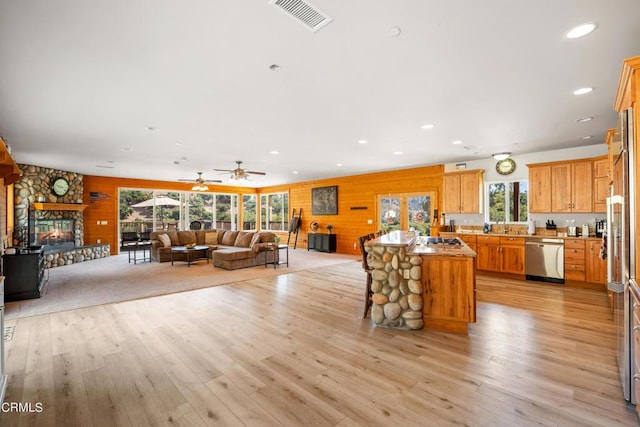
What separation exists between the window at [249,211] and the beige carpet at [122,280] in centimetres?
553

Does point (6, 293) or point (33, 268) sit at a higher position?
point (33, 268)

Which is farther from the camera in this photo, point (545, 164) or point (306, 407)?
point (545, 164)

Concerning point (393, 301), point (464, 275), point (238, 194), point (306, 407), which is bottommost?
point (306, 407)

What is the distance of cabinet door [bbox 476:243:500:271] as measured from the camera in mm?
6090

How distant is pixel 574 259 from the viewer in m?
5.30

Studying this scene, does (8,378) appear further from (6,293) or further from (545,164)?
(545,164)

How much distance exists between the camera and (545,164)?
590 centimetres

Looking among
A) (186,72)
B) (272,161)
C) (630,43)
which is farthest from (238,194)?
(630,43)

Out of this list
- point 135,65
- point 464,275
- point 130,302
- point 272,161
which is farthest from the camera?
point 272,161

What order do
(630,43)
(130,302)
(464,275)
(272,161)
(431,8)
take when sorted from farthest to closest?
(272,161)
(130,302)
(464,275)
(630,43)
(431,8)

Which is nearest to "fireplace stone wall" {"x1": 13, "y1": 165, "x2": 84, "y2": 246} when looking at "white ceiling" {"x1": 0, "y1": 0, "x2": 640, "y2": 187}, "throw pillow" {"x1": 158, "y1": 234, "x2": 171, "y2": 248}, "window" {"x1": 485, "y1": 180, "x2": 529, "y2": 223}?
"throw pillow" {"x1": 158, "y1": 234, "x2": 171, "y2": 248}

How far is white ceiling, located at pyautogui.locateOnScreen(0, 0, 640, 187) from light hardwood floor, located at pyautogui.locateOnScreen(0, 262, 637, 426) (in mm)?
2720

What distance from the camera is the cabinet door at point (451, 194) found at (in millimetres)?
7145

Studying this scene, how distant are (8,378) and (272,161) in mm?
5874
